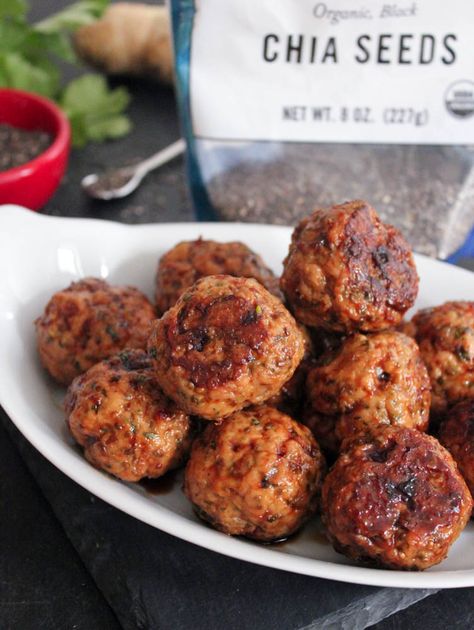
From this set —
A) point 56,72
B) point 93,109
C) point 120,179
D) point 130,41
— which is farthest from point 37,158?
point 130,41

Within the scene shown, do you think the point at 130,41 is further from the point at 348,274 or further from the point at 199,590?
the point at 199,590

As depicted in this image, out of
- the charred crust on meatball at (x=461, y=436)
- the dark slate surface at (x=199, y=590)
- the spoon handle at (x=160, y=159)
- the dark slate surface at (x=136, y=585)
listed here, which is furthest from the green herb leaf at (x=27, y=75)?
the charred crust on meatball at (x=461, y=436)

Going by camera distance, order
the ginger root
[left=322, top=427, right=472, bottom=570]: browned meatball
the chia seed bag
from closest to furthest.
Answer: [left=322, top=427, right=472, bottom=570]: browned meatball
the chia seed bag
the ginger root

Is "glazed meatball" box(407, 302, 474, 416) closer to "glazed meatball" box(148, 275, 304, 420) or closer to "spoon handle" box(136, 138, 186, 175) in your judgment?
"glazed meatball" box(148, 275, 304, 420)

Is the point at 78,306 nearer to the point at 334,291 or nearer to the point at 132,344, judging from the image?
the point at 132,344

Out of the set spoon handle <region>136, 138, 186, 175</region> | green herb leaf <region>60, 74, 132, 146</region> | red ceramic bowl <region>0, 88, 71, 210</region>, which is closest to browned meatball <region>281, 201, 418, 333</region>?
red ceramic bowl <region>0, 88, 71, 210</region>

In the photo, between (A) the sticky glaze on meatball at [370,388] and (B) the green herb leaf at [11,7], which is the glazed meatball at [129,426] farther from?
(B) the green herb leaf at [11,7]

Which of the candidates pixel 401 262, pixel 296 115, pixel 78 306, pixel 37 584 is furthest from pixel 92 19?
pixel 37 584
